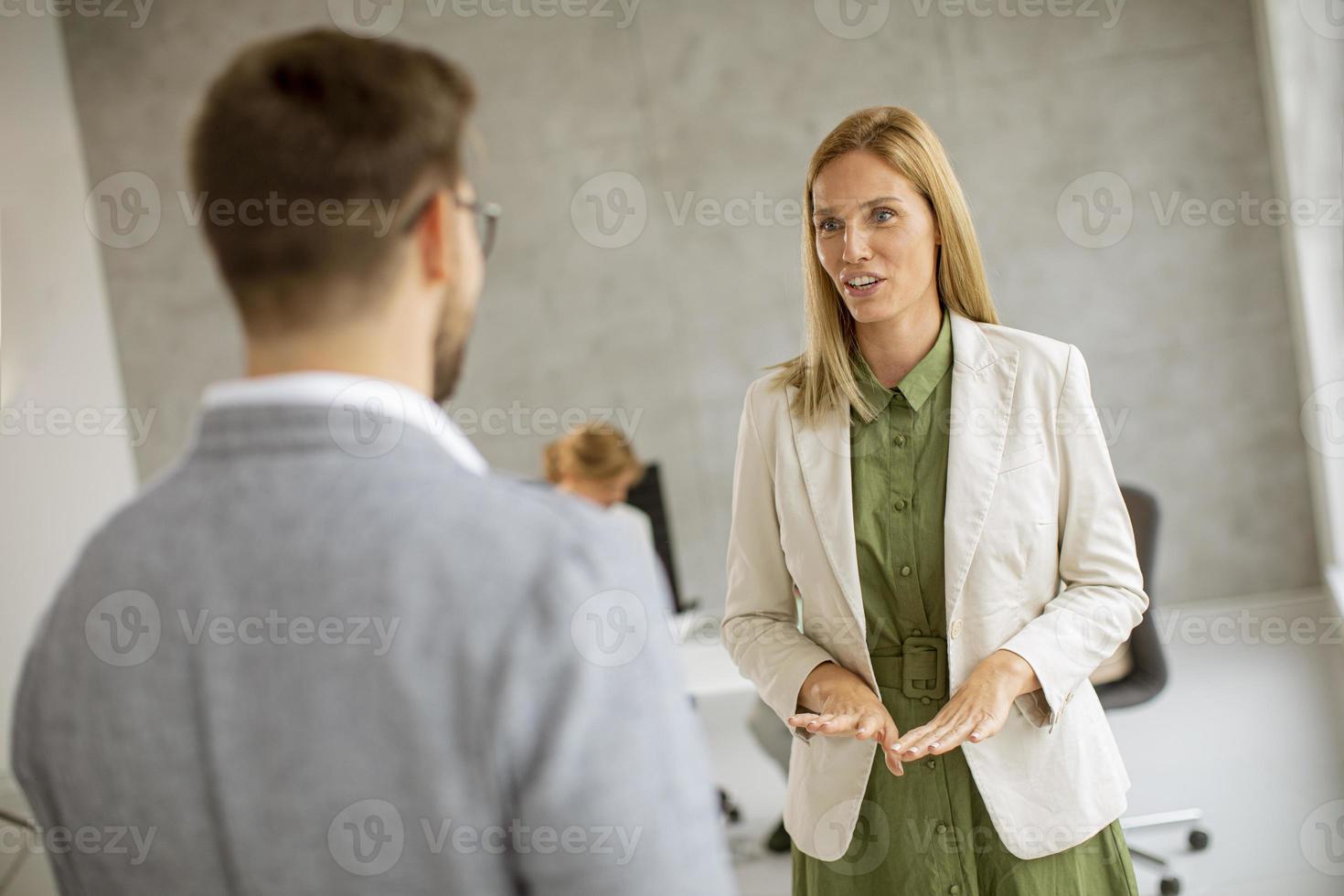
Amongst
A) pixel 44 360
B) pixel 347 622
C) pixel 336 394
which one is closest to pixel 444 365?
pixel 336 394

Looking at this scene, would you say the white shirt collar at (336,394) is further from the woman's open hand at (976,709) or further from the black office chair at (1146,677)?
the black office chair at (1146,677)

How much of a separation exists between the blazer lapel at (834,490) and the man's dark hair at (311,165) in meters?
0.94

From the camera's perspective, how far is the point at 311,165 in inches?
28.4

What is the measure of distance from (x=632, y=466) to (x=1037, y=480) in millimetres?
2153

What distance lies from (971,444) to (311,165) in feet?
3.48

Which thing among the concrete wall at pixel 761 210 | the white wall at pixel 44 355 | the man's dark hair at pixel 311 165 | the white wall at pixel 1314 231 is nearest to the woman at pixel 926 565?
the man's dark hair at pixel 311 165

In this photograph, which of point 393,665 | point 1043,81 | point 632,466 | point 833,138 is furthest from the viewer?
point 1043,81

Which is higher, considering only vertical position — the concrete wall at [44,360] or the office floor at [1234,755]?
the concrete wall at [44,360]

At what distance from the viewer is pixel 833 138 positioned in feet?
5.32

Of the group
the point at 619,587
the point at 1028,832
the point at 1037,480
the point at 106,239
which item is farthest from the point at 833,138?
the point at 106,239

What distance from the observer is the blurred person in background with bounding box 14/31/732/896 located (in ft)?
2.22

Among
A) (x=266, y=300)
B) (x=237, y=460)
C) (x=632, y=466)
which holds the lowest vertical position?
(x=632, y=466)

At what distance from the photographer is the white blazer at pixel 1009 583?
1504 mm

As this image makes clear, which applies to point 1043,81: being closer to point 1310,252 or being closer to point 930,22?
point 930,22
